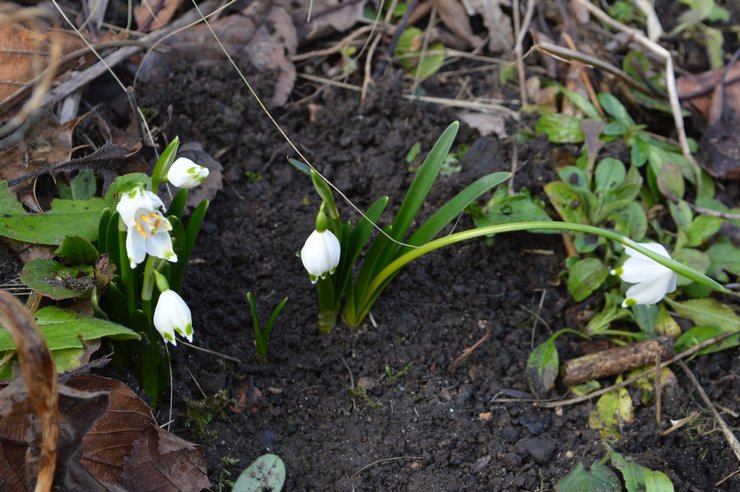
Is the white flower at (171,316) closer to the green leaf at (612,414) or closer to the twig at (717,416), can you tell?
the green leaf at (612,414)

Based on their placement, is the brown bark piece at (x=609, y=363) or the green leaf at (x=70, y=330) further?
the brown bark piece at (x=609, y=363)

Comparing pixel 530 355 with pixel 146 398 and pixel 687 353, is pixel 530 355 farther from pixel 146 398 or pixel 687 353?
pixel 146 398

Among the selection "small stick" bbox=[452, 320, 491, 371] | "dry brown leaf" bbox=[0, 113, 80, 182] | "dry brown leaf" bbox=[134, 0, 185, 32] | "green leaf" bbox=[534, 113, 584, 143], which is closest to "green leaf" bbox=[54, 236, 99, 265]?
"dry brown leaf" bbox=[0, 113, 80, 182]

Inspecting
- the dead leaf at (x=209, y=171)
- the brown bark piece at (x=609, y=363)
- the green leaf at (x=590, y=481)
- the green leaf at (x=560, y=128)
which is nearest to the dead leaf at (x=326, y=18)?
the dead leaf at (x=209, y=171)

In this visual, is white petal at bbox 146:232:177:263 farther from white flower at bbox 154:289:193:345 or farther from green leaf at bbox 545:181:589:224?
green leaf at bbox 545:181:589:224

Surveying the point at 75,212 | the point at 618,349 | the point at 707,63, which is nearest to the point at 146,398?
the point at 75,212

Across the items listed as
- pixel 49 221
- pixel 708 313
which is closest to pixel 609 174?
pixel 708 313

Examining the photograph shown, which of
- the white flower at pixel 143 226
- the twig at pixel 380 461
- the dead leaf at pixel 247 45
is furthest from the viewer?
the dead leaf at pixel 247 45

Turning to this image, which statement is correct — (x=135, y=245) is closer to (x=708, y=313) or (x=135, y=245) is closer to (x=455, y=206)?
(x=455, y=206)
